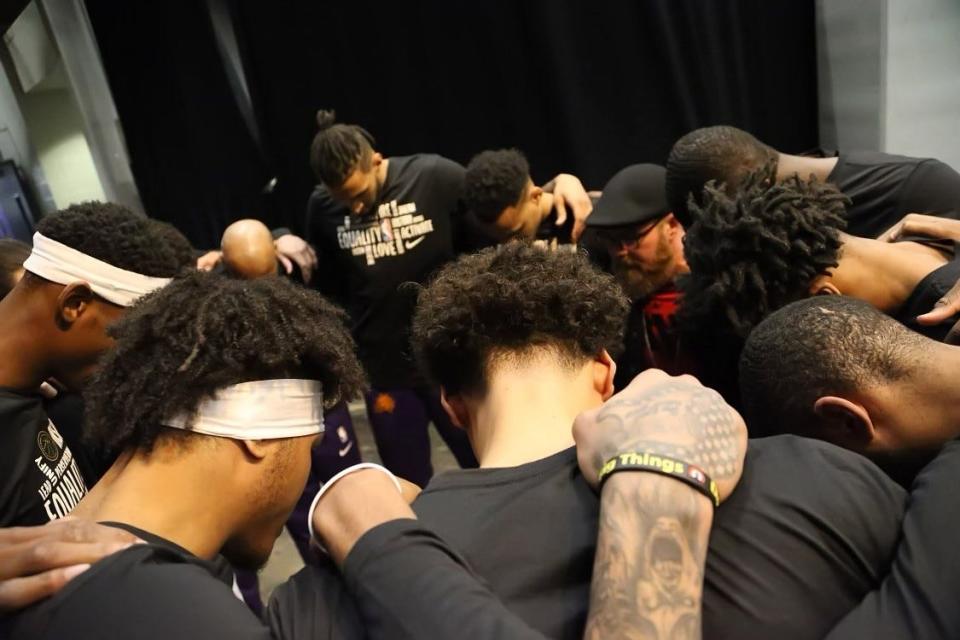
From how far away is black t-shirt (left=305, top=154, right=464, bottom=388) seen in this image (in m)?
2.83

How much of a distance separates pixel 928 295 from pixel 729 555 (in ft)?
2.89

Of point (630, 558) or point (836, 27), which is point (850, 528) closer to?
point (630, 558)

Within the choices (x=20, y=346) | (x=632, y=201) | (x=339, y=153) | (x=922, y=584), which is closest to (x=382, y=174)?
(x=339, y=153)

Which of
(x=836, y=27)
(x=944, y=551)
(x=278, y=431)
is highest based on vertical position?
(x=836, y=27)

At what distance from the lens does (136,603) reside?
2.69ft

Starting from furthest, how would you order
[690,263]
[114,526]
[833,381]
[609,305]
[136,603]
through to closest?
[690,263] → [609,305] → [833,381] → [114,526] → [136,603]

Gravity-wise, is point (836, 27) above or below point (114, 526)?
above

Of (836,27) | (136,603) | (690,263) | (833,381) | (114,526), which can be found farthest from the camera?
(836,27)

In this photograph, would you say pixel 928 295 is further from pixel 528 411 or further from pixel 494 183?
pixel 494 183

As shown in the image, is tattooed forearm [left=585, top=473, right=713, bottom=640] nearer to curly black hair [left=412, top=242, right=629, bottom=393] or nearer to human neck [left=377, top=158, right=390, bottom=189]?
curly black hair [left=412, top=242, right=629, bottom=393]

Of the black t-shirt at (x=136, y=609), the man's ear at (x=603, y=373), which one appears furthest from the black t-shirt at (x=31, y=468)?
the man's ear at (x=603, y=373)

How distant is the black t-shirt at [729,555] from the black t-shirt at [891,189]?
1.24 meters

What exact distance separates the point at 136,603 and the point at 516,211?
2.00 m

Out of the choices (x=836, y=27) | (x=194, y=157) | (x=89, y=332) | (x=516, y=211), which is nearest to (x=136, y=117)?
(x=194, y=157)
